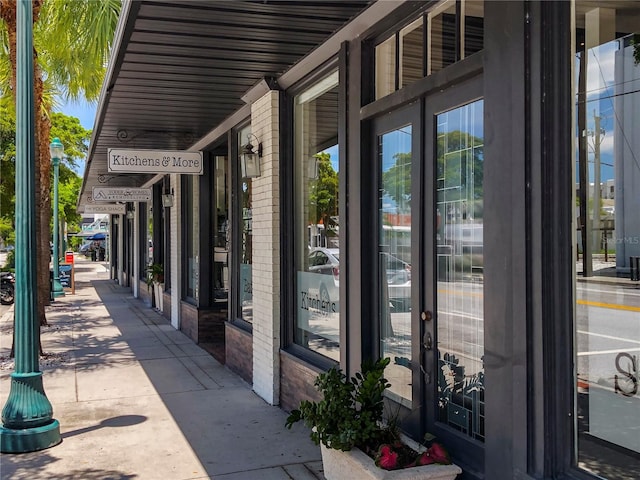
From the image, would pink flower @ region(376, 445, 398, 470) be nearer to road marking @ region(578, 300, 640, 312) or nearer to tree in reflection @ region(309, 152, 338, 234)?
road marking @ region(578, 300, 640, 312)

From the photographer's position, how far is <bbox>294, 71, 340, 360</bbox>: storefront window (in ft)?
18.2

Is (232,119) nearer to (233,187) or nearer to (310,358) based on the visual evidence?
(233,187)

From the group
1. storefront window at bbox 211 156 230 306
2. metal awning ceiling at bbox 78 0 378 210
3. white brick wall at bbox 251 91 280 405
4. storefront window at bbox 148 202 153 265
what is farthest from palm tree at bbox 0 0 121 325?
white brick wall at bbox 251 91 280 405

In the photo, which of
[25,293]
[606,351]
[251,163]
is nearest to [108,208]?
[251,163]

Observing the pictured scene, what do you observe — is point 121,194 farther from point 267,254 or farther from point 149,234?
point 267,254

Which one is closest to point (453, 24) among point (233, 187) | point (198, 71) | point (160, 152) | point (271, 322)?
point (198, 71)

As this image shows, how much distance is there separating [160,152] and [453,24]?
5.32 metres

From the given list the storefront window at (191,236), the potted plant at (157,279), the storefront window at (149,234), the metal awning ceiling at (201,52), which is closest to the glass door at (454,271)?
the metal awning ceiling at (201,52)

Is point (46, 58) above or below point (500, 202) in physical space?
above

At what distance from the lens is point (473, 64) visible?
3477 millimetres

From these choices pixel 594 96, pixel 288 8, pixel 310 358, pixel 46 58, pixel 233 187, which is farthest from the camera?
pixel 46 58

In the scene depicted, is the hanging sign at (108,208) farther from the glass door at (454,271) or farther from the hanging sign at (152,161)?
the glass door at (454,271)

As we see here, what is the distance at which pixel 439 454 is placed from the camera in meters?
3.55

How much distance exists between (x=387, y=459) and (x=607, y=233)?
1.63m
